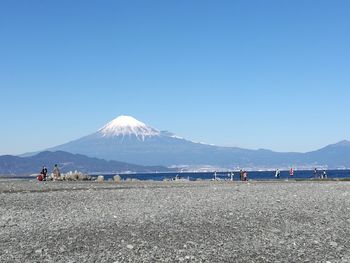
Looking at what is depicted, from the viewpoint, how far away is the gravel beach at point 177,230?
14797 millimetres

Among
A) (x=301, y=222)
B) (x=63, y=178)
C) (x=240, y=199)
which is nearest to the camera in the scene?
(x=301, y=222)

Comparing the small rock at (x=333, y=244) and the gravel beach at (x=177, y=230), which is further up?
the gravel beach at (x=177, y=230)

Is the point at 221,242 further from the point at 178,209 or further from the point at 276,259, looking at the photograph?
the point at 178,209

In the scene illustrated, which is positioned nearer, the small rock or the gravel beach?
the gravel beach

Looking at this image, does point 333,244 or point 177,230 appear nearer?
point 333,244

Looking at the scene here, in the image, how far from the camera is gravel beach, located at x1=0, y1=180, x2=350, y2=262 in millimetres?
14797

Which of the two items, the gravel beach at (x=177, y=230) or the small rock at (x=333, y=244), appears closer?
the gravel beach at (x=177, y=230)

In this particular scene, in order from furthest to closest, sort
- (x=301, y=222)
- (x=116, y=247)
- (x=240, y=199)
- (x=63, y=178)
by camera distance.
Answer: (x=63, y=178) < (x=240, y=199) < (x=301, y=222) < (x=116, y=247)

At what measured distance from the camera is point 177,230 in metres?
17.8

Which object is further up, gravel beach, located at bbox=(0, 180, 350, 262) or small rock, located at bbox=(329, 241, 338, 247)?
gravel beach, located at bbox=(0, 180, 350, 262)

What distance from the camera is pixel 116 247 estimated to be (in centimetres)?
1548

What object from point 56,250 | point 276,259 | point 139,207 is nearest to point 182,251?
point 276,259

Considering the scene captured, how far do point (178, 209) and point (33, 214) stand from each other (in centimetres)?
631

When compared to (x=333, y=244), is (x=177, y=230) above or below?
above
